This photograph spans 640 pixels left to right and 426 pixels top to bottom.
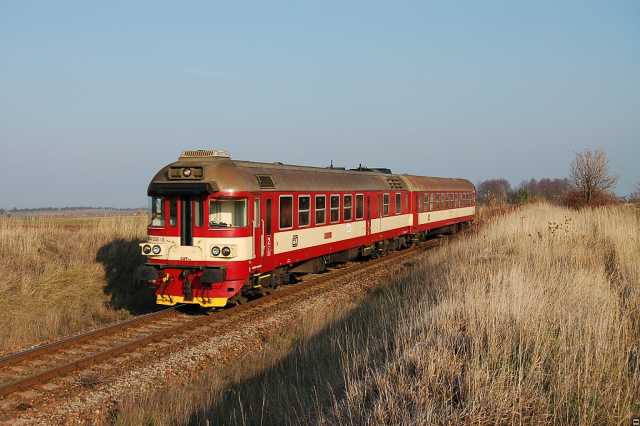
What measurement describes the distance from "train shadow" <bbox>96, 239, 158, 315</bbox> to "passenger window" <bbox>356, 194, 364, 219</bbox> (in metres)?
7.20

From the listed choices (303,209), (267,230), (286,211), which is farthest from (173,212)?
(303,209)

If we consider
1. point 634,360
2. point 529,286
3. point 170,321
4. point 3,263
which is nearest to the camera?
point 634,360

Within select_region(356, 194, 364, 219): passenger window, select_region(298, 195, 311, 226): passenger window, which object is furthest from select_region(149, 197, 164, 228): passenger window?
select_region(356, 194, 364, 219): passenger window

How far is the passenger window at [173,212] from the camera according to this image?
11961mm

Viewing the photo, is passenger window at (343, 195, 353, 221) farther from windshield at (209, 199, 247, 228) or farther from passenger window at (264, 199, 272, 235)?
windshield at (209, 199, 247, 228)

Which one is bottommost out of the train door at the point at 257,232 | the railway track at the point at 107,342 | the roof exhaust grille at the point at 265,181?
the railway track at the point at 107,342

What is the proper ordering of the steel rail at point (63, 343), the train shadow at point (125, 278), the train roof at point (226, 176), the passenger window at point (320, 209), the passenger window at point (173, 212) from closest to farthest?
the steel rail at point (63, 343) < the train roof at point (226, 176) < the passenger window at point (173, 212) < the train shadow at point (125, 278) < the passenger window at point (320, 209)

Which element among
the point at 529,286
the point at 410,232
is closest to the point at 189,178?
the point at 529,286

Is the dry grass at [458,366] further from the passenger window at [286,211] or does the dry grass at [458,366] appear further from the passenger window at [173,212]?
the passenger window at [173,212]

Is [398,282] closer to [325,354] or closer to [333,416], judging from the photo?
[325,354]

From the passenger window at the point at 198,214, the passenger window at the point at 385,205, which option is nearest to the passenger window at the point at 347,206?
the passenger window at the point at 385,205

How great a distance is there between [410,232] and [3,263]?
16336 millimetres

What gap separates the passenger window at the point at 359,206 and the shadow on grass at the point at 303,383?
28.6 ft

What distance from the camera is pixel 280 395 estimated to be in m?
6.88
